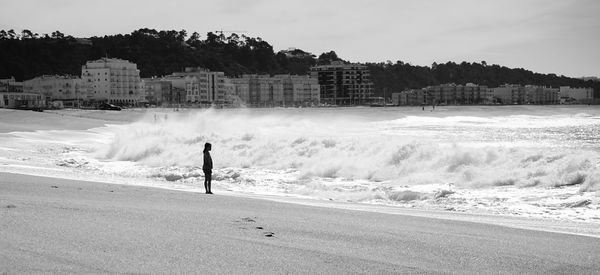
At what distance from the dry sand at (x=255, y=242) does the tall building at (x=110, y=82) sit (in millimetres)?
161669

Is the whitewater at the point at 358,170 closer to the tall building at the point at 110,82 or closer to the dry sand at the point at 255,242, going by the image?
the dry sand at the point at 255,242

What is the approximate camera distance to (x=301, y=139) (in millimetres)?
32312

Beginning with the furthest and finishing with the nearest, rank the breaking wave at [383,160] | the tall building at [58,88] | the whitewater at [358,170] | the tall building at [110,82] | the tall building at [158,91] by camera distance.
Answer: the tall building at [158,91]
the tall building at [110,82]
the tall building at [58,88]
the breaking wave at [383,160]
the whitewater at [358,170]

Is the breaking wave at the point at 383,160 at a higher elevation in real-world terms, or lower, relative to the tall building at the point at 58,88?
lower

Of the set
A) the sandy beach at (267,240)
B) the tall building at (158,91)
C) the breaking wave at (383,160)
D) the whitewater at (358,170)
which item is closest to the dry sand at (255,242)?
the sandy beach at (267,240)

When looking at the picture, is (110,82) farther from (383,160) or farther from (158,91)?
(383,160)

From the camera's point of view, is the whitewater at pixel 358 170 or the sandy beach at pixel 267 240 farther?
the whitewater at pixel 358 170

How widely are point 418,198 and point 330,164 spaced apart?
Answer: 24.1ft

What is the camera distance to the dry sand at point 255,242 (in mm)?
7340

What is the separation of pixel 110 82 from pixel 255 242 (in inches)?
6545

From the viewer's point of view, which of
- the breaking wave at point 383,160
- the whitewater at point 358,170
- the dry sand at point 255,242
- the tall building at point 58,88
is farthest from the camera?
the tall building at point 58,88

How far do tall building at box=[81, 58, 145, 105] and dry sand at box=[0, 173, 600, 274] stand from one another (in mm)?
161669

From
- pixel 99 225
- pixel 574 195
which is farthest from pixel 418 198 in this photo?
pixel 99 225

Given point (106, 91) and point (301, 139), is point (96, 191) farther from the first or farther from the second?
point (106, 91)
